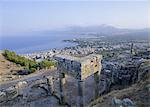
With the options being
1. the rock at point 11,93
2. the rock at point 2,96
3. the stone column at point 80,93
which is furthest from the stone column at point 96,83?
the rock at point 2,96

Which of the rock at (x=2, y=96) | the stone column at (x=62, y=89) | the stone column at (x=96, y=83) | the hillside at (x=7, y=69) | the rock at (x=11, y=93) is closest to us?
the stone column at (x=96, y=83)

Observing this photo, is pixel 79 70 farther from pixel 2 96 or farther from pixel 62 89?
pixel 2 96

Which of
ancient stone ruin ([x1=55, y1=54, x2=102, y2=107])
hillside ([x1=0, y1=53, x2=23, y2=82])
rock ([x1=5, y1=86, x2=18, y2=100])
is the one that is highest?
ancient stone ruin ([x1=55, y1=54, x2=102, y2=107])

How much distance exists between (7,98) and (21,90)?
1.39 meters

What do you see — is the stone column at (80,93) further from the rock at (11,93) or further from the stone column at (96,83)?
the rock at (11,93)

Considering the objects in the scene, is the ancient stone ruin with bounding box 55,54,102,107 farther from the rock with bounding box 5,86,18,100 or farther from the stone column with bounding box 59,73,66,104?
the rock with bounding box 5,86,18,100

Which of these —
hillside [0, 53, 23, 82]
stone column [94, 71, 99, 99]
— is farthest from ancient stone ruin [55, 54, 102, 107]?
hillside [0, 53, 23, 82]

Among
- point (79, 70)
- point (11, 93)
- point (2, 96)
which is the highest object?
point (79, 70)

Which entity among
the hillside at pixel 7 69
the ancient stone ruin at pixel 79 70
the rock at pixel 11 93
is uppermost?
the ancient stone ruin at pixel 79 70

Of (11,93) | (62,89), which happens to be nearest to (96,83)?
(62,89)

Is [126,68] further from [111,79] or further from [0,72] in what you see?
[0,72]

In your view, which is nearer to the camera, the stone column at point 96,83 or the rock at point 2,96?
the stone column at point 96,83

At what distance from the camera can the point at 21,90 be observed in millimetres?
22641

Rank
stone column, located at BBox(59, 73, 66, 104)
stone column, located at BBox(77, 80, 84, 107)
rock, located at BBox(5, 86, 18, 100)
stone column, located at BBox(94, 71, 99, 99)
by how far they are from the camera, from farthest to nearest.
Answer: rock, located at BBox(5, 86, 18, 100), stone column, located at BBox(59, 73, 66, 104), stone column, located at BBox(94, 71, 99, 99), stone column, located at BBox(77, 80, 84, 107)
